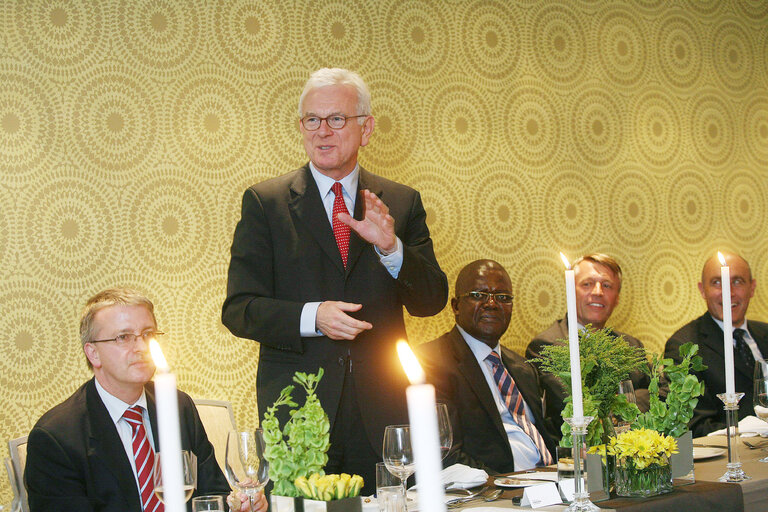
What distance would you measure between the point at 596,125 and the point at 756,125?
4.10ft

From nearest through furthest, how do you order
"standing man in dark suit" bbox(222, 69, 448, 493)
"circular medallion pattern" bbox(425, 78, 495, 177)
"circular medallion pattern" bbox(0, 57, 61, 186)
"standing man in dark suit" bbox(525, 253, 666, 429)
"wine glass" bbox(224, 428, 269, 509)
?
"wine glass" bbox(224, 428, 269, 509) < "standing man in dark suit" bbox(222, 69, 448, 493) < "circular medallion pattern" bbox(0, 57, 61, 186) < "standing man in dark suit" bbox(525, 253, 666, 429) < "circular medallion pattern" bbox(425, 78, 495, 177)

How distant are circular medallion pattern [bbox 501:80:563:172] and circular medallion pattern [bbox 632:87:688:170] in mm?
572

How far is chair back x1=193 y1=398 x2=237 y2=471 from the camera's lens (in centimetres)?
286

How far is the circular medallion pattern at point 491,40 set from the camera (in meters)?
4.21

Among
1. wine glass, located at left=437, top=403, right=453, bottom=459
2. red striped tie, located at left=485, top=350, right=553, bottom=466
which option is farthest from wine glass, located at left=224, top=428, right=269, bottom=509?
red striped tie, located at left=485, top=350, right=553, bottom=466

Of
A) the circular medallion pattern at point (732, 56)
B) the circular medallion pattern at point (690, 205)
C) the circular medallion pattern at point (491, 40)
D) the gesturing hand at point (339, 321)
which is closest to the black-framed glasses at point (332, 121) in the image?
the gesturing hand at point (339, 321)

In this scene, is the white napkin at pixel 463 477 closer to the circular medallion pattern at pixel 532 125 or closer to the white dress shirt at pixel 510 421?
the white dress shirt at pixel 510 421

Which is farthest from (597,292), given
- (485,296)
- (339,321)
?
(339,321)

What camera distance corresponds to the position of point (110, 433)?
224cm

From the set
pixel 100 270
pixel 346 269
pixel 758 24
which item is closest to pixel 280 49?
pixel 100 270

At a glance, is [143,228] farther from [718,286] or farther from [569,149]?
[718,286]

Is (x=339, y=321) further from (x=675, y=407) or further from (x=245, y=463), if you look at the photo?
(x=675, y=407)

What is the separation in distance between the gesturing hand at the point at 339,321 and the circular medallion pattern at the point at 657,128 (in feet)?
9.70

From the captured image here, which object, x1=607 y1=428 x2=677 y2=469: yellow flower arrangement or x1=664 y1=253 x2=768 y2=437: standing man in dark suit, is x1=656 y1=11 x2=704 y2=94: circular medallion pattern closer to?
x1=664 y1=253 x2=768 y2=437: standing man in dark suit
